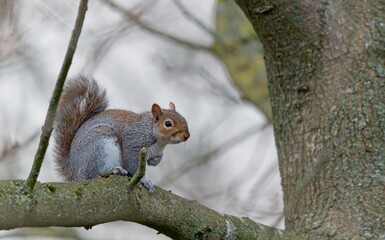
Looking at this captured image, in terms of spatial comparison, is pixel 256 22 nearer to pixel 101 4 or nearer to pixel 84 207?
pixel 84 207

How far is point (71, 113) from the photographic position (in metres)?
2.71

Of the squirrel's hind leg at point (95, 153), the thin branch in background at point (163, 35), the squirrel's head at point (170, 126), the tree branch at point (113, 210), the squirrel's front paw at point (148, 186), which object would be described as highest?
the thin branch in background at point (163, 35)

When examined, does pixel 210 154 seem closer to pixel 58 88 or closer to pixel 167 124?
pixel 167 124

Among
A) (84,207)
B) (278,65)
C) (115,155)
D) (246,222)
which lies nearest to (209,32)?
(278,65)

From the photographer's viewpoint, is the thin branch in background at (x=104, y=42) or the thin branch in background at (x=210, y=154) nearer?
the thin branch in background at (x=104, y=42)

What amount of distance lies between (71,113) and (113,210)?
32.2 inches

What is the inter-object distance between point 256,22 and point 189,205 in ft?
2.88

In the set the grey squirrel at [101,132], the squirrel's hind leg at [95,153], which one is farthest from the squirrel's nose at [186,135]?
the squirrel's hind leg at [95,153]

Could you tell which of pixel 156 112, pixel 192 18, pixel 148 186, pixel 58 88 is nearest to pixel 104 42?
pixel 156 112

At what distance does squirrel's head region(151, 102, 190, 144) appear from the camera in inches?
107

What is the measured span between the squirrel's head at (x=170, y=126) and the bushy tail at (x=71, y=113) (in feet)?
0.67

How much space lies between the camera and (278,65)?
283 centimetres

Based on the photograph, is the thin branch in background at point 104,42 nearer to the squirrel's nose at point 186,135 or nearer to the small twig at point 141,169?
the squirrel's nose at point 186,135

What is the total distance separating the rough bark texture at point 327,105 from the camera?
258 centimetres
